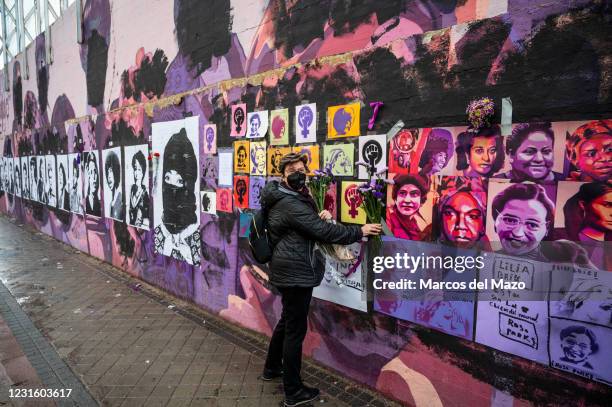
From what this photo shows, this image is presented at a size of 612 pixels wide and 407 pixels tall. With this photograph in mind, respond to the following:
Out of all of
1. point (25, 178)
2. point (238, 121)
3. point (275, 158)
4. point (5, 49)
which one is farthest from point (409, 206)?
point (5, 49)

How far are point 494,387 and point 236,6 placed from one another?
445cm

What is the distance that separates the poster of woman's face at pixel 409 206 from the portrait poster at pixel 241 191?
1.94 m

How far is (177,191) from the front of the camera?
19.7ft

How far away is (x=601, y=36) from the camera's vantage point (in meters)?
2.24

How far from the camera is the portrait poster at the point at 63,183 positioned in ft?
33.2

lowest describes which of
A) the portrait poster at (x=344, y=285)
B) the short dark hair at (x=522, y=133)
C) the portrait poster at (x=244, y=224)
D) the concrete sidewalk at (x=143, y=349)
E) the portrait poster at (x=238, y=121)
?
the concrete sidewalk at (x=143, y=349)

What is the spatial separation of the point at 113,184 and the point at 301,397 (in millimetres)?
6004

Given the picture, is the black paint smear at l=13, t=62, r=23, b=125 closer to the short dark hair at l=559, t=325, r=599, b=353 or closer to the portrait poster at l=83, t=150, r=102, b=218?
the portrait poster at l=83, t=150, r=102, b=218

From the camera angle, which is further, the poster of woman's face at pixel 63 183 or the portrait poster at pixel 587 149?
the poster of woman's face at pixel 63 183

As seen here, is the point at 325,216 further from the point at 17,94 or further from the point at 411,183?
the point at 17,94

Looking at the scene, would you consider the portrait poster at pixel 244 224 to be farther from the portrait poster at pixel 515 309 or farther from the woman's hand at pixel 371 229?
the portrait poster at pixel 515 309

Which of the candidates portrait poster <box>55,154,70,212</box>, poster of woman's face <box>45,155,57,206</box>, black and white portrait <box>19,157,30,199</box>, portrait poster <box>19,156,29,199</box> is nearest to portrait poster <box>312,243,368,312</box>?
portrait poster <box>55,154,70,212</box>

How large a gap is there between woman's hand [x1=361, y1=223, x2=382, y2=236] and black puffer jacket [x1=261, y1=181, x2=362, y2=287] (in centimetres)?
5

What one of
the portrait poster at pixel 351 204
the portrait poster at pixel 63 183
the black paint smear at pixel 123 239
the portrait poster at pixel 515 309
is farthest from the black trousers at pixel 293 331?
the portrait poster at pixel 63 183
